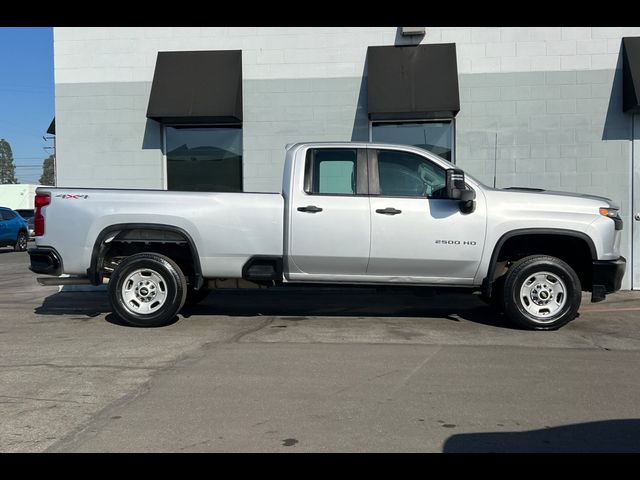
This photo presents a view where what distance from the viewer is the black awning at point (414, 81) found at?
10.1 metres

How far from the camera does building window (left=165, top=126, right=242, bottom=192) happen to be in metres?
11.4

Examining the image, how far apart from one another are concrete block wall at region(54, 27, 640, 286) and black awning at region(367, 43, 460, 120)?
0.35 meters

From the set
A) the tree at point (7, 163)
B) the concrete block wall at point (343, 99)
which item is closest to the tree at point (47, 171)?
the tree at point (7, 163)

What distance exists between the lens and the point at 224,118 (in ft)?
35.2

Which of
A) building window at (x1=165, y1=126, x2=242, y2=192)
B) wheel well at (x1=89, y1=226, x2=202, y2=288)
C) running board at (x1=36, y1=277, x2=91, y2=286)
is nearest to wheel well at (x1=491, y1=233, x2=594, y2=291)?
wheel well at (x1=89, y1=226, x2=202, y2=288)

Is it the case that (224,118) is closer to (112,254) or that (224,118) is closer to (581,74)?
(112,254)

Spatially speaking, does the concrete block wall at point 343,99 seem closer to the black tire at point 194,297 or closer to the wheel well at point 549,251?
the black tire at point 194,297

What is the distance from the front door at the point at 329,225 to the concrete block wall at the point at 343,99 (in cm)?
389

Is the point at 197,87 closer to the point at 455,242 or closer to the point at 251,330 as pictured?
the point at 251,330

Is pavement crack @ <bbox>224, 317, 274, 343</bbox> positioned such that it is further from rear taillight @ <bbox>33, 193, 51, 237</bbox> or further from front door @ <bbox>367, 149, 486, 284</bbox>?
rear taillight @ <bbox>33, 193, 51, 237</bbox>

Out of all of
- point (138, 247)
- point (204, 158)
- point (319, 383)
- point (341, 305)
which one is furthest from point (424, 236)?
point (204, 158)
